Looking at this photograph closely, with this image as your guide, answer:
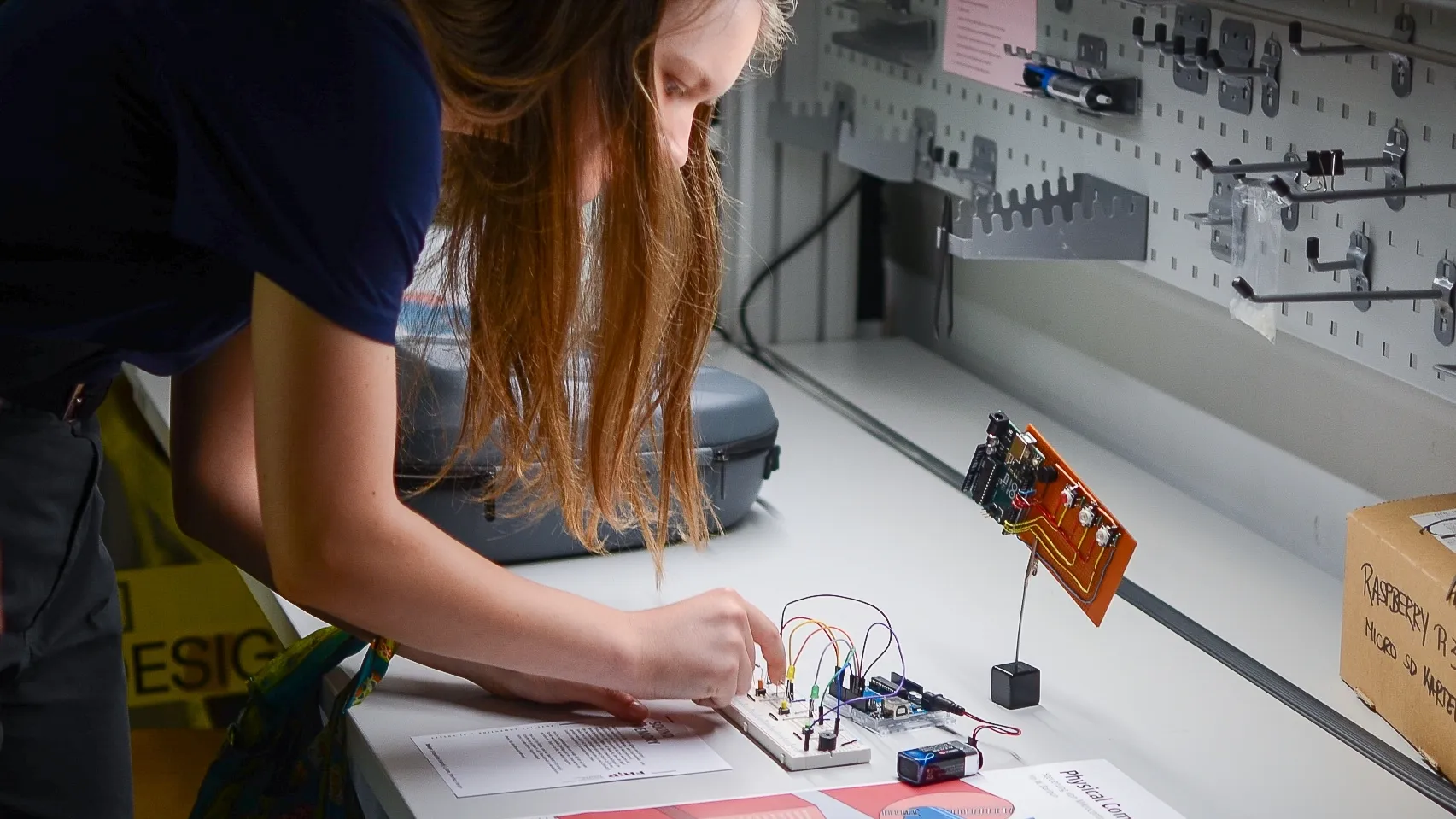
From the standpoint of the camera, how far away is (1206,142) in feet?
4.63

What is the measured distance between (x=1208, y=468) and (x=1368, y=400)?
274mm

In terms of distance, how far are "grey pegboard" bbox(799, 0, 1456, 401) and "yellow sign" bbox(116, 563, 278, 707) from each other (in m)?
1.12

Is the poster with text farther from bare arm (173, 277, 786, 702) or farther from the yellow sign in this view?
the yellow sign

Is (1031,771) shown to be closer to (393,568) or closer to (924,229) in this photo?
(393,568)

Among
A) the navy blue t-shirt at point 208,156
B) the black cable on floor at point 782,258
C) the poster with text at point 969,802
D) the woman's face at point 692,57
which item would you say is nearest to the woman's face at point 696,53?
the woman's face at point 692,57

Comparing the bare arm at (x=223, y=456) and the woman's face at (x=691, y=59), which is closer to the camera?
the woman's face at (x=691, y=59)

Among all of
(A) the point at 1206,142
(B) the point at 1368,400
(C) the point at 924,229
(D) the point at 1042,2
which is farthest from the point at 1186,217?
(C) the point at 924,229

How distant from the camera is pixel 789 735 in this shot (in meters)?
1.06

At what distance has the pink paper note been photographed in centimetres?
170

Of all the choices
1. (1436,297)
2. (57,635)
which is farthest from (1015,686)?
(57,635)

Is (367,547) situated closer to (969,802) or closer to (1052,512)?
(969,802)

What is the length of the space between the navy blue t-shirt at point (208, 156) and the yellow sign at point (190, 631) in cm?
120

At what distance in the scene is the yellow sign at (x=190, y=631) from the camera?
2020mm

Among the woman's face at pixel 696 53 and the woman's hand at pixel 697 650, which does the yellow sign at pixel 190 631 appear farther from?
the woman's face at pixel 696 53
